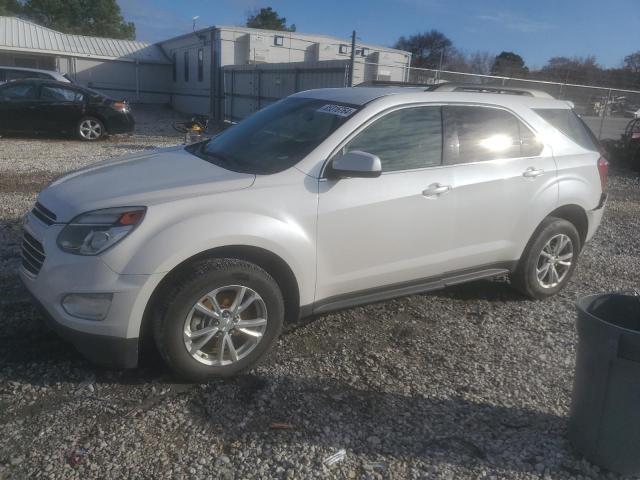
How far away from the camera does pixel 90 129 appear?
47.3 feet

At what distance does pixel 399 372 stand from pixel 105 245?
2.02m

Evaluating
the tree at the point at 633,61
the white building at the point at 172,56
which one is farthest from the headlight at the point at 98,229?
the tree at the point at 633,61

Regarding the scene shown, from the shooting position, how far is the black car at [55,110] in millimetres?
13680

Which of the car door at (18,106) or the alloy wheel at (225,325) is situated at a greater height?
the car door at (18,106)

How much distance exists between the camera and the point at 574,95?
668 inches

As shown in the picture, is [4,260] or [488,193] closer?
[488,193]

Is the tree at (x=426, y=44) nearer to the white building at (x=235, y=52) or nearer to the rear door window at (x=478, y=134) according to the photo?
the white building at (x=235, y=52)

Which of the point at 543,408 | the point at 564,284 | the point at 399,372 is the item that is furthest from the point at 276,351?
the point at 564,284

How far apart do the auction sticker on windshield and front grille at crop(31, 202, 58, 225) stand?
1971mm

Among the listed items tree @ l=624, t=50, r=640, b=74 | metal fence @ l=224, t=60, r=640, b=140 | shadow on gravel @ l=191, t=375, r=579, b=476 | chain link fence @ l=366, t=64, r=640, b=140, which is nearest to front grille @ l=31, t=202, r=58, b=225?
shadow on gravel @ l=191, t=375, r=579, b=476

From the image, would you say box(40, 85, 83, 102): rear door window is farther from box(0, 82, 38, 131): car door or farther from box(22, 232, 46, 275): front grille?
box(22, 232, 46, 275): front grille

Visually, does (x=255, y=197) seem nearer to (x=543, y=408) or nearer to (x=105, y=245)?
(x=105, y=245)

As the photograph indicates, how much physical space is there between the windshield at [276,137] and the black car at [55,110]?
11.1 metres

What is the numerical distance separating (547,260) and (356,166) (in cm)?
239
